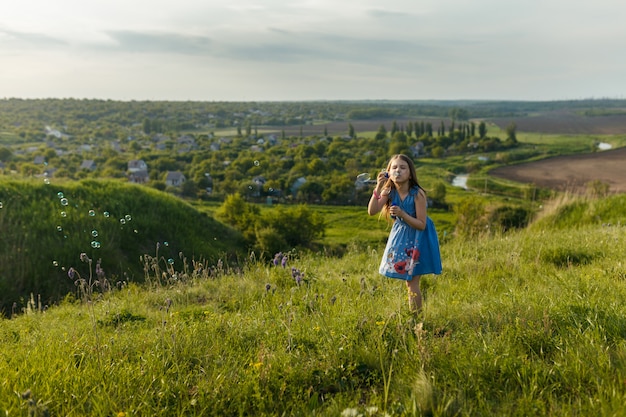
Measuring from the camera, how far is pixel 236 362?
11.2ft

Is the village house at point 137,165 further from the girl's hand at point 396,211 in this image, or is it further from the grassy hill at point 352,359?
the girl's hand at point 396,211

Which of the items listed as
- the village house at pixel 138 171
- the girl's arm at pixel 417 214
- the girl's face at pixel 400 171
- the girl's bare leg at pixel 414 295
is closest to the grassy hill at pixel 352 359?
the girl's bare leg at pixel 414 295

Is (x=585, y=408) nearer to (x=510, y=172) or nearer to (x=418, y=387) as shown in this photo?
(x=418, y=387)

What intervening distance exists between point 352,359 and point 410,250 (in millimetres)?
1479

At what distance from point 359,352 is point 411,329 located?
0.59 metres

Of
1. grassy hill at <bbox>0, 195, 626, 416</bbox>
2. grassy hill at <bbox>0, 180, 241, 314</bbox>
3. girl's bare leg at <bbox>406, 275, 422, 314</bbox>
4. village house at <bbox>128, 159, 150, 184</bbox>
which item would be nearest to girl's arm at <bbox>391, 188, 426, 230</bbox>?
girl's bare leg at <bbox>406, 275, 422, 314</bbox>

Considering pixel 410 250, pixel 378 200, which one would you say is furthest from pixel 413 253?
pixel 378 200

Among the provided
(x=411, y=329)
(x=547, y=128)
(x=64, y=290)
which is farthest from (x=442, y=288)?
(x=547, y=128)

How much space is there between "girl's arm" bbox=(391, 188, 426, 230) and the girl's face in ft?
0.76

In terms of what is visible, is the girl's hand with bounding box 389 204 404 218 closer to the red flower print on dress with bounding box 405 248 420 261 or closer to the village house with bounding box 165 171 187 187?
the red flower print on dress with bounding box 405 248 420 261

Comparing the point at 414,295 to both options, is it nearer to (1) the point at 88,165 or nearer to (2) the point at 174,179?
(2) the point at 174,179

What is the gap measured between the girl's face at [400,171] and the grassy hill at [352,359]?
1315 millimetres

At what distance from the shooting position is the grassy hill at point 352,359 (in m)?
2.89

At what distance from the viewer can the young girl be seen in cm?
448
